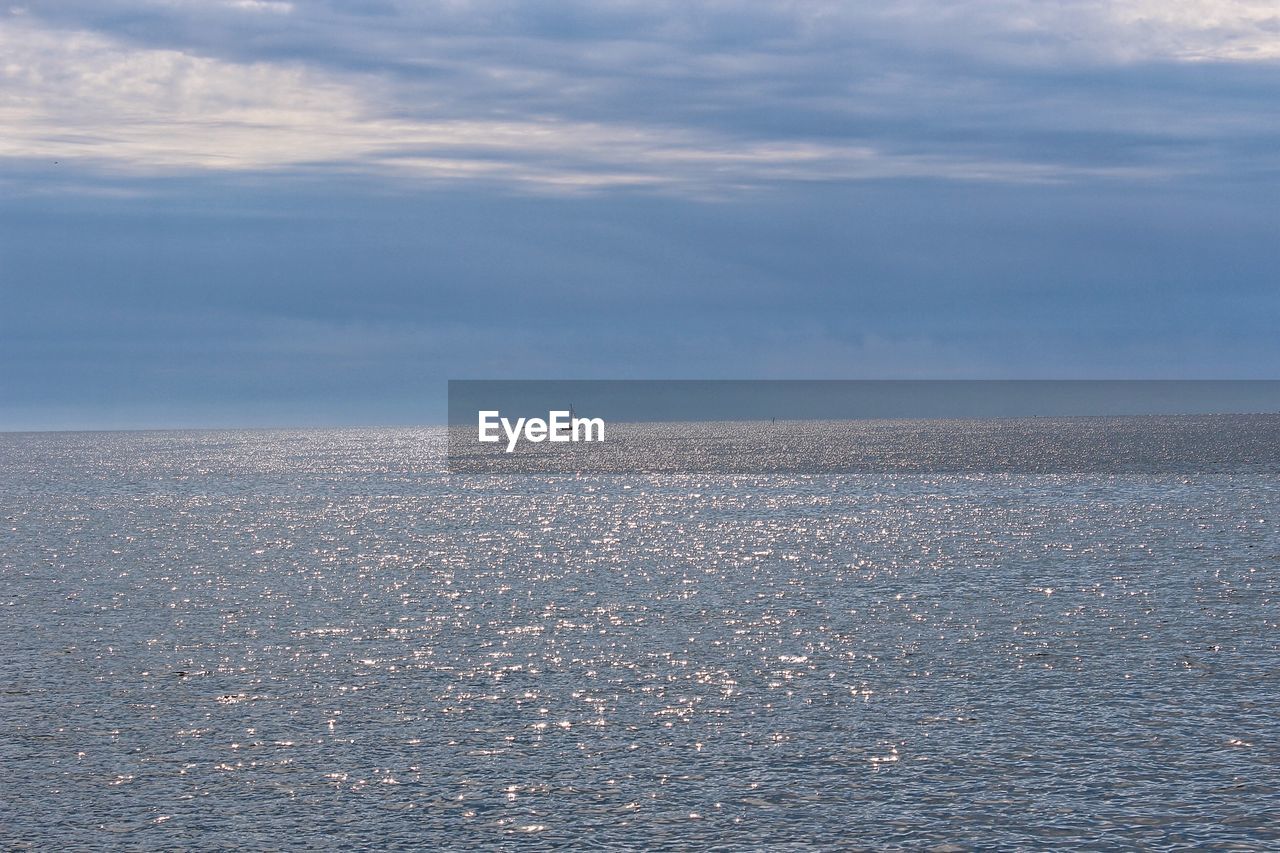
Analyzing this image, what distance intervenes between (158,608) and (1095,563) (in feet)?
84.4

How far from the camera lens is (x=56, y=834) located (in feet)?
57.3

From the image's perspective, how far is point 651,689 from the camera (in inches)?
995

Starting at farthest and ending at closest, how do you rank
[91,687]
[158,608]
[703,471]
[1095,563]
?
[703,471] → [1095,563] → [158,608] → [91,687]

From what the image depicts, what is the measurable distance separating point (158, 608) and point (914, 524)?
A: 3157 cm

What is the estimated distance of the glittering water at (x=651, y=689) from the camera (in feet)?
58.5

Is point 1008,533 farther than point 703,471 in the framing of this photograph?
No

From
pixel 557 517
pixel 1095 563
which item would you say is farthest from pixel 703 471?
pixel 1095 563

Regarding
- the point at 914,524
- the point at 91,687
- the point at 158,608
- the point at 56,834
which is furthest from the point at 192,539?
the point at 56,834

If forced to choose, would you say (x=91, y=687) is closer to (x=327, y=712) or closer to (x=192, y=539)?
(x=327, y=712)

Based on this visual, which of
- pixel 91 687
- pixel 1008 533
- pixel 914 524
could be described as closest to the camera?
pixel 91 687

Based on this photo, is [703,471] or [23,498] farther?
[703,471]

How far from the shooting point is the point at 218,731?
2248 cm

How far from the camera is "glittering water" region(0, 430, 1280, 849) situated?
17844 millimetres

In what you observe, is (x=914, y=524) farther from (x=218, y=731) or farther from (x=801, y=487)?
(x=218, y=731)
